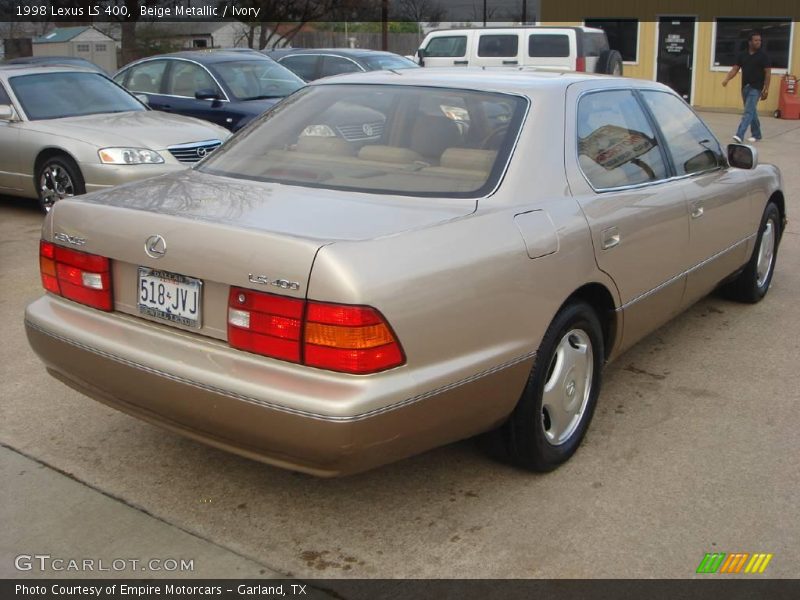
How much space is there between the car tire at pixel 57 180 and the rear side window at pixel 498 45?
1177cm

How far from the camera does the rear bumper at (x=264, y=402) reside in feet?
9.11

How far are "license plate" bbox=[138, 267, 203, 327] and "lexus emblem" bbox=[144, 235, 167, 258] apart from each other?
2.5 inches

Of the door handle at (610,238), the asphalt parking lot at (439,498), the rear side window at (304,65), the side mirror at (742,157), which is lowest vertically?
the asphalt parking lot at (439,498)

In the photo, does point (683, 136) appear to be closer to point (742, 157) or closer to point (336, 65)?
point (742, 157)

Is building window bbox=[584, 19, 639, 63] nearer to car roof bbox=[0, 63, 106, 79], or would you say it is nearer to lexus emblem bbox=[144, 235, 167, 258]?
car roof bbox=[0, 63, 106, 79]

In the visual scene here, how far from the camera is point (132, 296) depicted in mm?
3223

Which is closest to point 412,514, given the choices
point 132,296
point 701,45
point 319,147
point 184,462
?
point 184,462

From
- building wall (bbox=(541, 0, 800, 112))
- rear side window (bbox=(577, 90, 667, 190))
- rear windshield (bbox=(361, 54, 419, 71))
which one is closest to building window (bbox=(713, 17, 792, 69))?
building wall (bbox=(541, 0, 800, 112))

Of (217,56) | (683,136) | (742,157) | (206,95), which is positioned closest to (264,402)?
(683,136)

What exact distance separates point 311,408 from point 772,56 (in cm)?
2045

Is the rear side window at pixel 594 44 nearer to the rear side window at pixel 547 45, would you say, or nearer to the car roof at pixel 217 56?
the rear side window at pixel 547 45

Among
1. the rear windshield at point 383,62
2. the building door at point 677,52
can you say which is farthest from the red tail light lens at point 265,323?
the building door at point 677,52

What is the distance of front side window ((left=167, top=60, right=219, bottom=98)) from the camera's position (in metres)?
10.6

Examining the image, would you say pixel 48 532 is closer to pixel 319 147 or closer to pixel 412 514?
pixel 412 514
